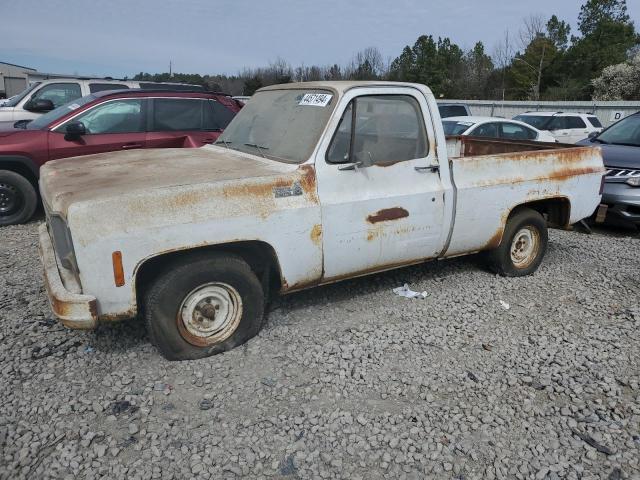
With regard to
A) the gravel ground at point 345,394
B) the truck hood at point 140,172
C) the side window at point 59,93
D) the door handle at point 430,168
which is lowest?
the gravel ground at point 345,394

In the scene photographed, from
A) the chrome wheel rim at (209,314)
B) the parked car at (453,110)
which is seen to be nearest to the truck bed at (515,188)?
the chrome wheel rim at (209,314)

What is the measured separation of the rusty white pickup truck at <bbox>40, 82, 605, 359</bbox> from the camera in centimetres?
303

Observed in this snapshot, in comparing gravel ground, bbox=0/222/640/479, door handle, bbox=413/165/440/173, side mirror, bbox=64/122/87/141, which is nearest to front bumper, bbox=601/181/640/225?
gravel ground, bbox=0/222/640/479

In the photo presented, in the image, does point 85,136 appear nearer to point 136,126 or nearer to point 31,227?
point 136,126

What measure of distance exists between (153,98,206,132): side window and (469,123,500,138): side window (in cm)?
557

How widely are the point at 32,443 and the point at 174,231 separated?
1376 millimetres

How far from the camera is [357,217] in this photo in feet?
12.4

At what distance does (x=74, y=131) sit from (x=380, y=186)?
4.83 meters

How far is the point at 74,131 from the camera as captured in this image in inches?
265

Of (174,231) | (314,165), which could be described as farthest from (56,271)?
(314,165)

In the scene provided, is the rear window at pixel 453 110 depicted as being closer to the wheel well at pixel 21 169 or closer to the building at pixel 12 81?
the wheel well at pixel 21 169

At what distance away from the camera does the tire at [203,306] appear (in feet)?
10.7

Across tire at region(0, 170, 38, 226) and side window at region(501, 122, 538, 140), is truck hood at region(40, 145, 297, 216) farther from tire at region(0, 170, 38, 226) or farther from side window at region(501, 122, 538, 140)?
side window at region(501, 122, 538, 140)

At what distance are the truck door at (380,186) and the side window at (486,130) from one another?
6608 millimetres
